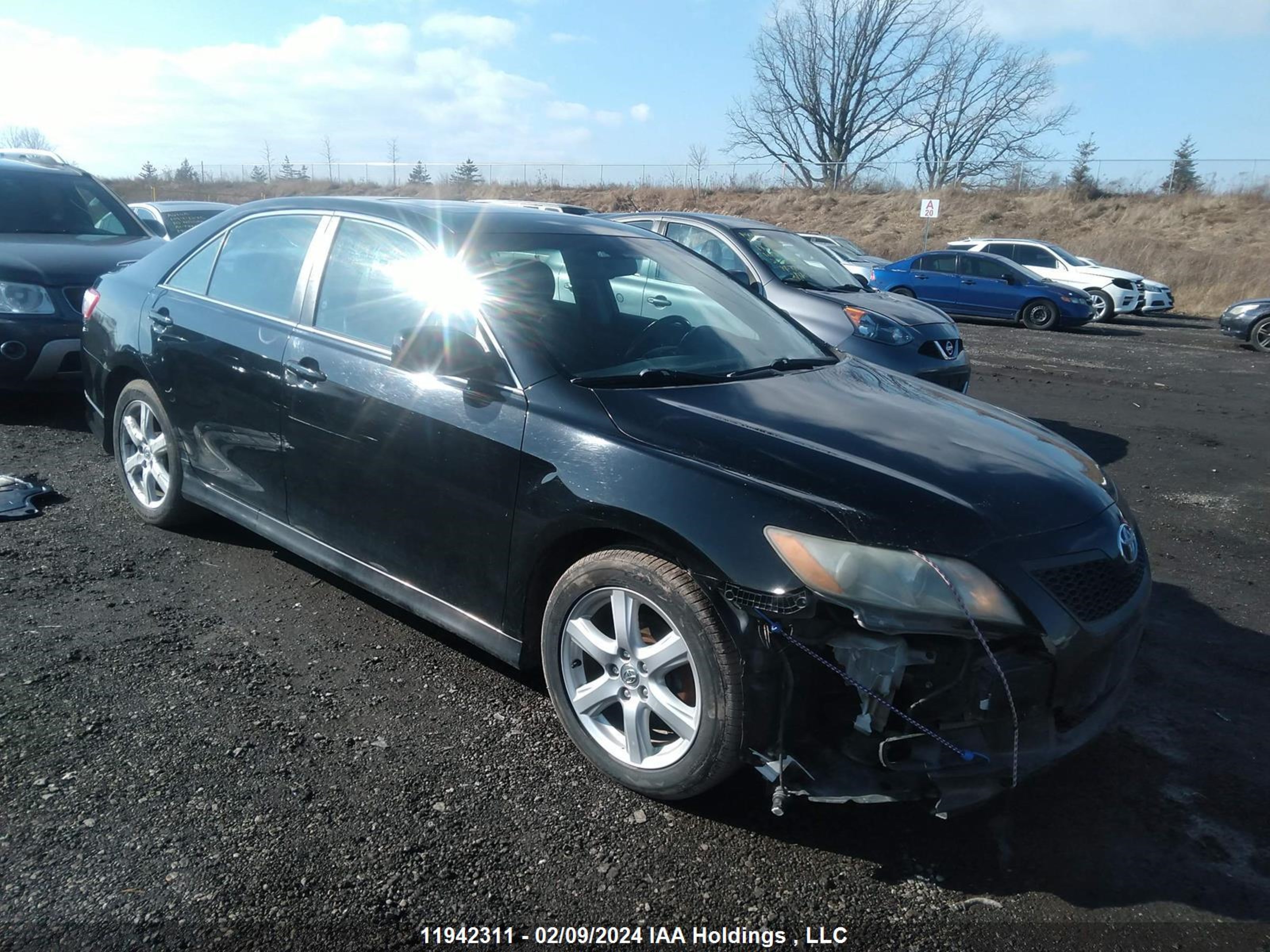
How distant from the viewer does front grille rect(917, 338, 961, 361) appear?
24.7ft

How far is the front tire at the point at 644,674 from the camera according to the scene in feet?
8.49

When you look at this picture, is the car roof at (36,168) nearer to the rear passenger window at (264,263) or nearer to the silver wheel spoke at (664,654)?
the rear passenger window at (264,263)

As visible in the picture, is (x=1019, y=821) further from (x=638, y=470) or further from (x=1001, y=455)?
(x=638, y=470)

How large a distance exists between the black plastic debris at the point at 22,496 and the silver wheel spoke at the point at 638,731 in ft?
12.6

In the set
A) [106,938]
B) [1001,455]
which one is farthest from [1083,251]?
[106,938]

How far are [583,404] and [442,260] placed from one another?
0.93 m

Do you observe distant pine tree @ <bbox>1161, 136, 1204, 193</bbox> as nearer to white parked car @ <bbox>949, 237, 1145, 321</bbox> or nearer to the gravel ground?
white parked car @ <bbox>949, 237, 1145, 321</bbox>

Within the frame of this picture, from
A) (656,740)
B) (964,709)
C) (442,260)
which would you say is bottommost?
(656,740)

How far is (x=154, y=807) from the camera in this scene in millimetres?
2725

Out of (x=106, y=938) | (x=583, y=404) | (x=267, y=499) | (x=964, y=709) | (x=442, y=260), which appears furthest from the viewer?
(x=267, y=499)

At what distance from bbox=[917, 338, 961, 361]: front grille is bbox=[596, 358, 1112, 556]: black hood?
159 inches

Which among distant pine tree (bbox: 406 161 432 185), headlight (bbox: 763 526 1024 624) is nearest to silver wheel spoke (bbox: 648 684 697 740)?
headlight (bbox: 763 526 1024 624)

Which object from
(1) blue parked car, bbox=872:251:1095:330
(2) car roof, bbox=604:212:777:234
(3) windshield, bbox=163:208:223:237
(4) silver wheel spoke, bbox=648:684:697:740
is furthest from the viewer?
(1) blue parked car, bbox=872:251:1095:330

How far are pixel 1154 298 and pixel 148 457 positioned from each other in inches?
939
